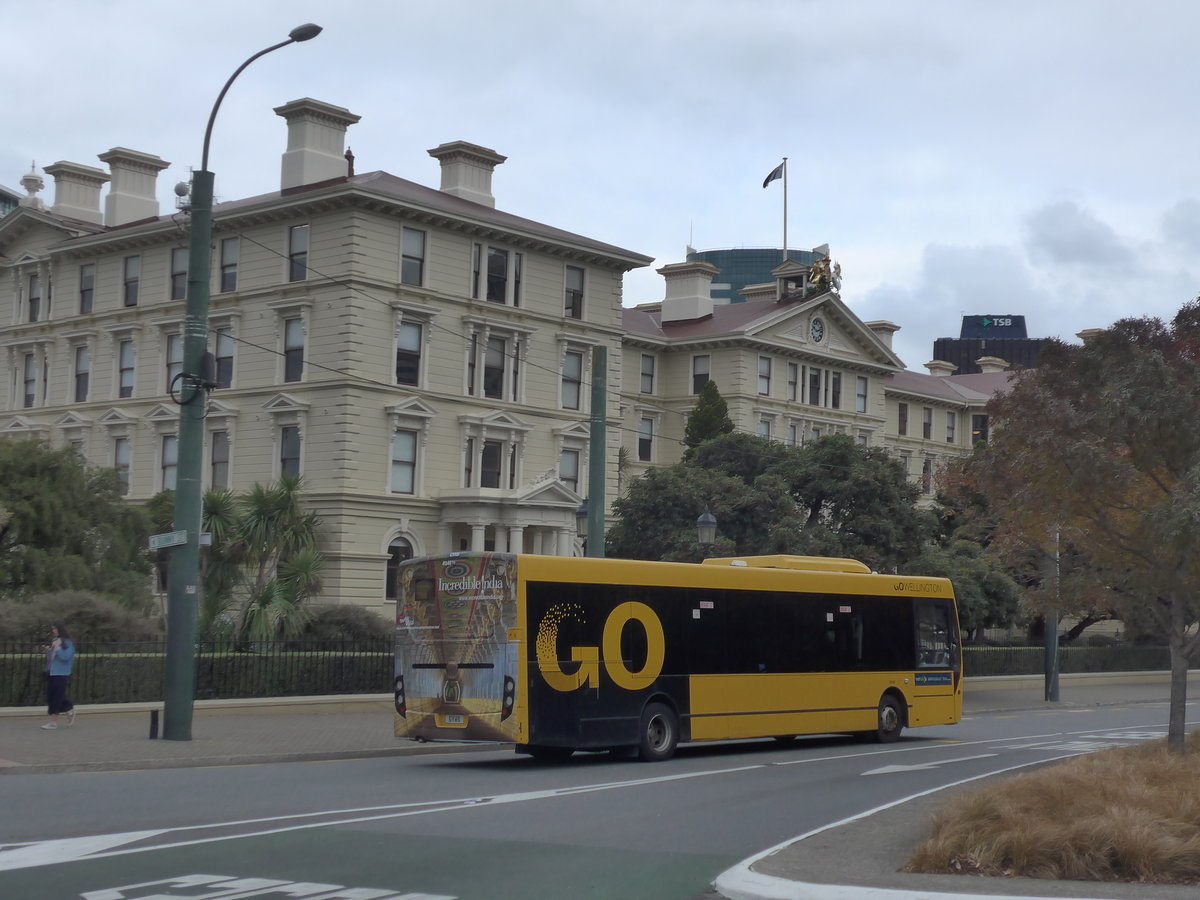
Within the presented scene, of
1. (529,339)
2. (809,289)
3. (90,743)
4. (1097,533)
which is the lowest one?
(90,743)

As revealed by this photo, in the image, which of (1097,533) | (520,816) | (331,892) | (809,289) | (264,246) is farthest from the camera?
(809,289)

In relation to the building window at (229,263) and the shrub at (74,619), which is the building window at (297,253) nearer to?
the building window at (229,263)

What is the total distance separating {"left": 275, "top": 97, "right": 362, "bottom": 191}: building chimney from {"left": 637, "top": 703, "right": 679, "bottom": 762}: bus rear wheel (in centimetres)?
3290

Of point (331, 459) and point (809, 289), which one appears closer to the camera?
point (331, 459)

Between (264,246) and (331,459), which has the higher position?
(264,246)

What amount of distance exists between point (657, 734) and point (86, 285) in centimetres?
4076

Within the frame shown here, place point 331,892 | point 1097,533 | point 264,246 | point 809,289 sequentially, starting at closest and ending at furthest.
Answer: point 331,892
point 1097,533
point 264,246
point 809,289

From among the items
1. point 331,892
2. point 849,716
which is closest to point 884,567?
point 849,716

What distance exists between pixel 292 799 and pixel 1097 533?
35.1 ft

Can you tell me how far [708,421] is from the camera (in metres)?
59.7

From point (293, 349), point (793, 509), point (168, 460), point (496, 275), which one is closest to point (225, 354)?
point (293, 349)

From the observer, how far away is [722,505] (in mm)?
46188

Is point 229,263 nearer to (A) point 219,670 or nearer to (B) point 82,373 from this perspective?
(B) point 82,373

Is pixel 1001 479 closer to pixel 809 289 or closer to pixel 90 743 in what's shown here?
pixel 90 743
